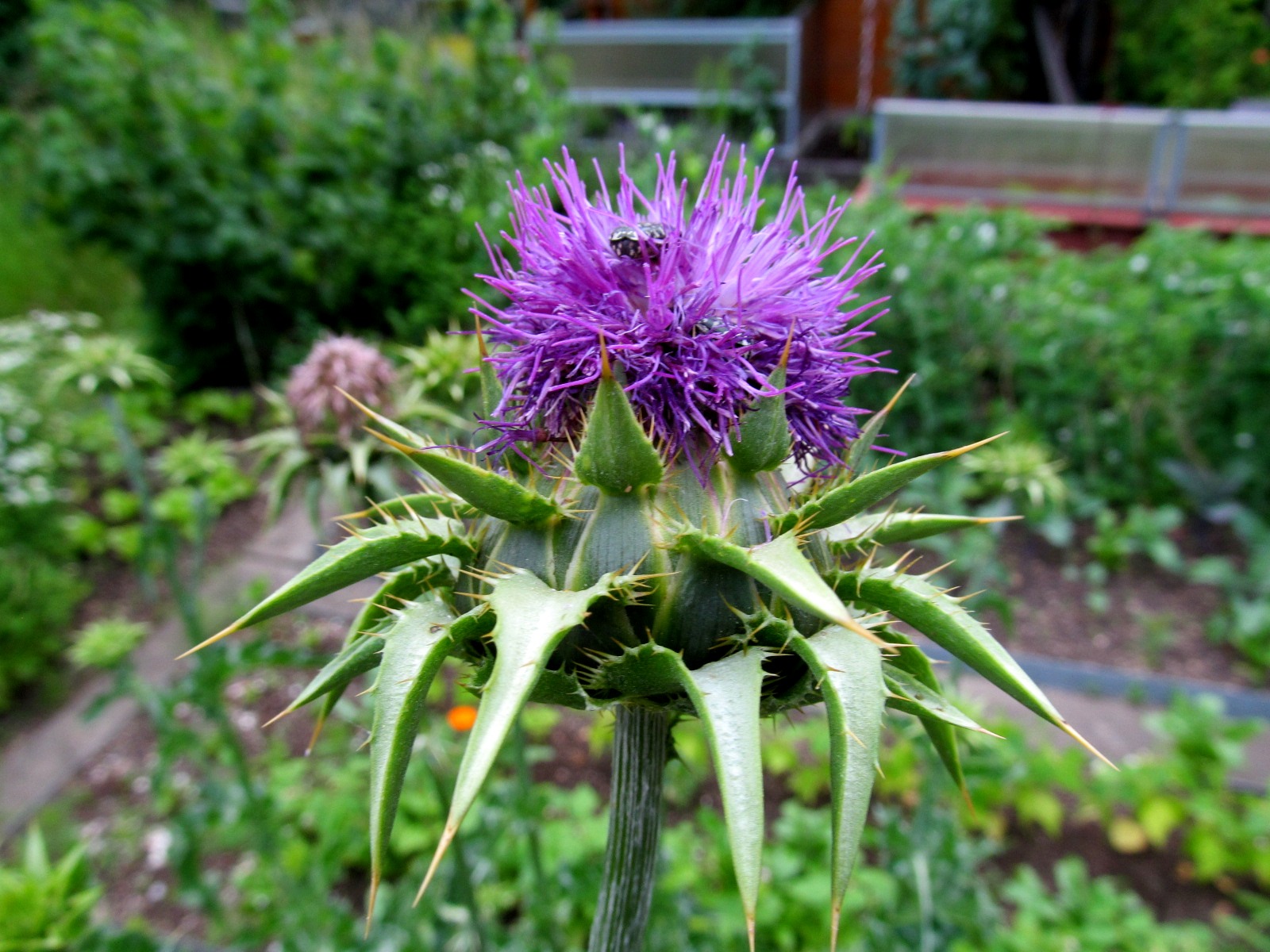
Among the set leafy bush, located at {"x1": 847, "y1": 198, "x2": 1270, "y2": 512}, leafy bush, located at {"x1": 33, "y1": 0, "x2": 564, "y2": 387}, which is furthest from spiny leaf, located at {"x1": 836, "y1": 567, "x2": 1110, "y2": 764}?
leafy bush, located at {"x1": 33, "y1": 0, "x2": 564, "y2": 387}

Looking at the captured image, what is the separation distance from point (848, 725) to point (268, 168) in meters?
6.22

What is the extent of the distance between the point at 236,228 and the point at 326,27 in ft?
11.0

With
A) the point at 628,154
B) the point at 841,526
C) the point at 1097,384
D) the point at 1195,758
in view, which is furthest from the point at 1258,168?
the point at 841,526

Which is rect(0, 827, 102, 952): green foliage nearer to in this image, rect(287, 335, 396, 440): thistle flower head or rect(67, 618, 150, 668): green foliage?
rect(67, 618, 150, 668): green foliage

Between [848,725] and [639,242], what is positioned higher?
[639,242]

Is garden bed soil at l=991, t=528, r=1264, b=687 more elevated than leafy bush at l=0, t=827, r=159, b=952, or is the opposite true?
leafy bush at l=0, t=827, r=159, b=952

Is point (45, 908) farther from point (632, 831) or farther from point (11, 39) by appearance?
point (11, 39)

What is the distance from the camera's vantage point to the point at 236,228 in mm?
5602

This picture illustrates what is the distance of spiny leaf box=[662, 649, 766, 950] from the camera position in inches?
31.8

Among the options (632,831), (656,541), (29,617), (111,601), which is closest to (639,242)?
(656,541)

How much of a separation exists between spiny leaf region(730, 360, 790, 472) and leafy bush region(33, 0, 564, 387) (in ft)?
14.6

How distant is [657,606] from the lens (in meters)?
1.12

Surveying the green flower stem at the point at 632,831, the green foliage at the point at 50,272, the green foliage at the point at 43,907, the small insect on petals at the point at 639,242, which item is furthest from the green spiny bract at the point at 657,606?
the green foliage at the point at 50,272

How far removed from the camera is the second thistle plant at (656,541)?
0.94m
